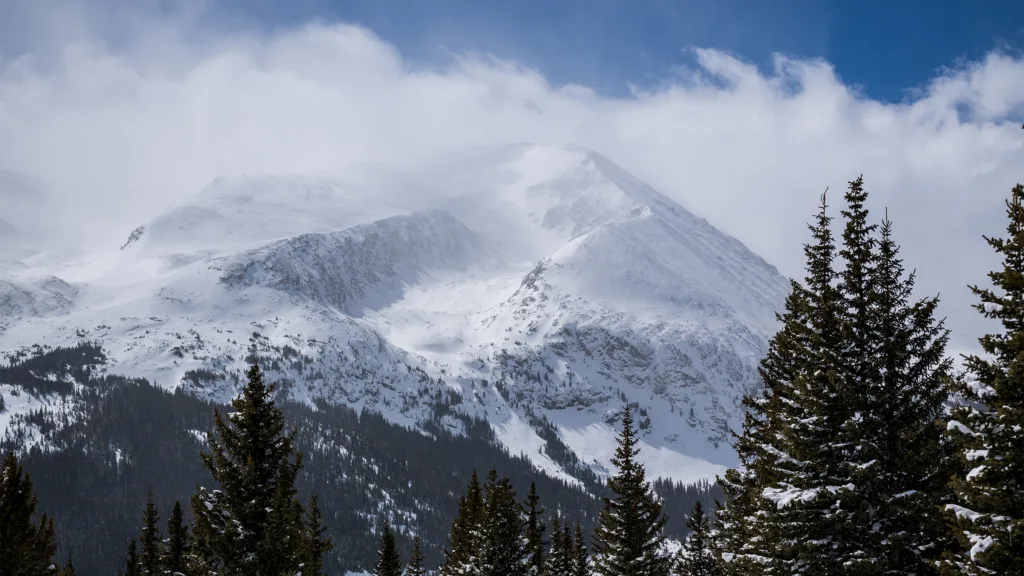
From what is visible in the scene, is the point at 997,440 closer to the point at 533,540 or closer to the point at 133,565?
the point at 533,540

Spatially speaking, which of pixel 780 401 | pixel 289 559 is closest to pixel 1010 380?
pixel 780 401

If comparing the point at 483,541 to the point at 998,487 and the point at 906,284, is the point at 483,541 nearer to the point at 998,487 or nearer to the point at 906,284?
the point at 906,284

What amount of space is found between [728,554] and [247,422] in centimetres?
1444

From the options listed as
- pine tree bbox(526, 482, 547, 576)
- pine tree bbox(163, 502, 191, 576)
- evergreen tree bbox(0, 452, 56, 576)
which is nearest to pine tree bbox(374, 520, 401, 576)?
pine tree bbox(526, 482, 547, 576)

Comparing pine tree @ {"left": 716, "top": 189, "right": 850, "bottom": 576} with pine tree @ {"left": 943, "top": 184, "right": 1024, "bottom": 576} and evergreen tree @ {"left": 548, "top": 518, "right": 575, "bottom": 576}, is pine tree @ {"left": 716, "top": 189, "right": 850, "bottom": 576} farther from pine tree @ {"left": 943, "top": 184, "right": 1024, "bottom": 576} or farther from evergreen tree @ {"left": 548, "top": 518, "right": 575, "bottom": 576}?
evergreen tree @ {"left": 548, "top": 518, "right": 575, "bottom": 576}

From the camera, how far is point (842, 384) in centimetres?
1719

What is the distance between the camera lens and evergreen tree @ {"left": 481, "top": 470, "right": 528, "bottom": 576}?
3881cm

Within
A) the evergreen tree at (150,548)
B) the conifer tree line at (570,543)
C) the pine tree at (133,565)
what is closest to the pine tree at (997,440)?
the conifer tree line at (570,543)

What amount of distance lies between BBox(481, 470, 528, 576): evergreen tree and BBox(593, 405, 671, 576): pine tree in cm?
617

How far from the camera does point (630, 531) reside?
33.8 meters

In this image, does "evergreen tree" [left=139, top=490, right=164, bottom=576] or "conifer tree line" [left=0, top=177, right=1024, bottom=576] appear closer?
"conifer tree line" [left=0, top=177, right=1024, bottom=576]

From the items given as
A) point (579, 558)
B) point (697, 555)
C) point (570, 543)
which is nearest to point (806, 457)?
point (697, 555)

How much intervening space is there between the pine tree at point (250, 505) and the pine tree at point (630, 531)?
49.6ft

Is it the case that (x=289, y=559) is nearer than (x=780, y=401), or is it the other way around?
(x=780, y=401)
